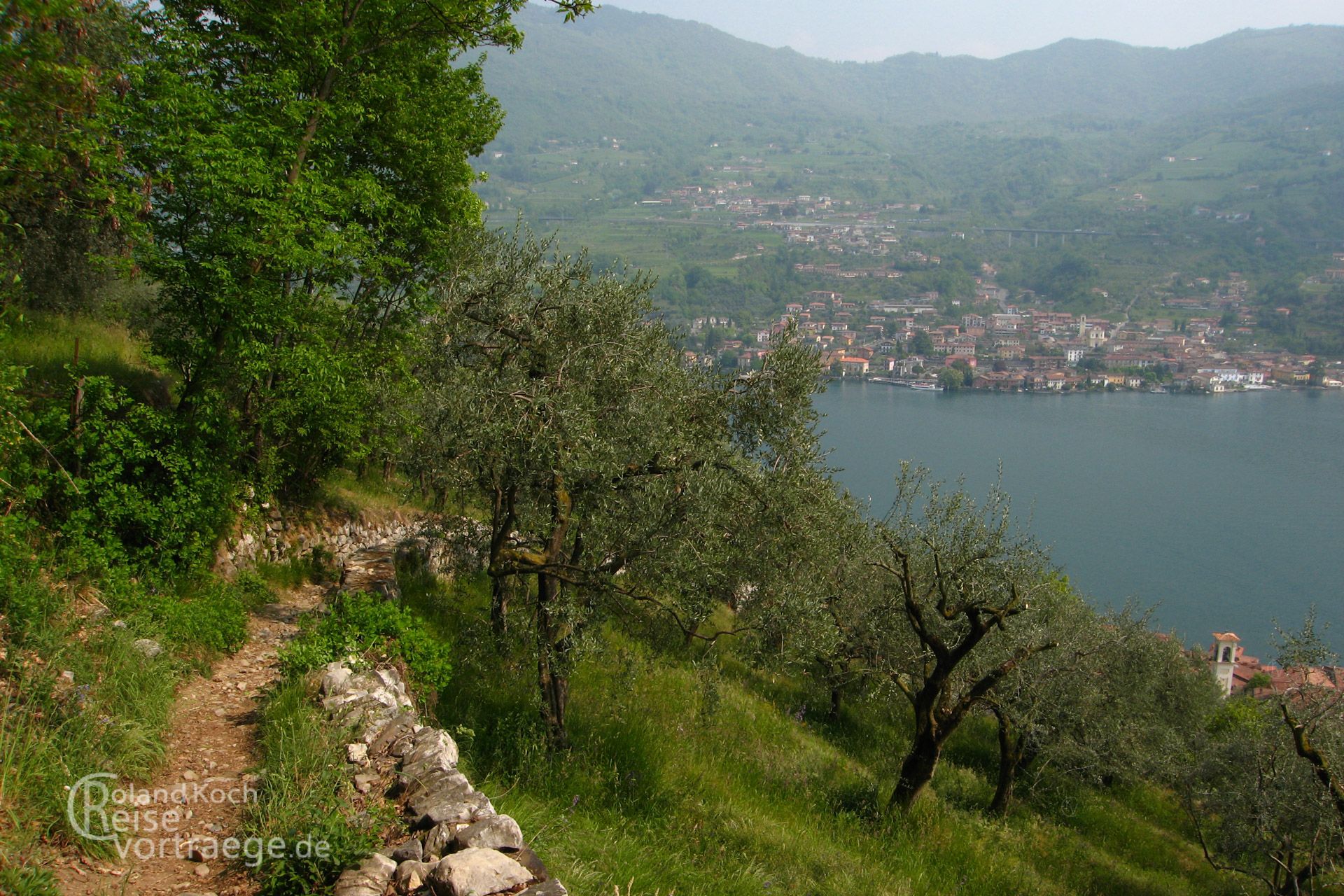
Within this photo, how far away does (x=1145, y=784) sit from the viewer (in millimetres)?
18672

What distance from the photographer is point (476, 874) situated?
4.48 meters

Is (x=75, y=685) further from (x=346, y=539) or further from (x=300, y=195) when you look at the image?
(x=346, y=539)

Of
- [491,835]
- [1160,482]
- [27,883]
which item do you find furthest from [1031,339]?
[27,883]

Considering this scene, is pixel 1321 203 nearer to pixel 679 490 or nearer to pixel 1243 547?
pixel 1243 547

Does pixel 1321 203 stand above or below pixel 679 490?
above

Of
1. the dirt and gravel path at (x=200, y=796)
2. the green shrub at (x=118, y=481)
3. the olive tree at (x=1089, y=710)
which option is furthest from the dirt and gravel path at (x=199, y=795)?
the olive tree at (x=1089, y=710)

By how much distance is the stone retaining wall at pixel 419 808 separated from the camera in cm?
452

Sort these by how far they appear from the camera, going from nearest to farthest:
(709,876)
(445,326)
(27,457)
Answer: (709,876), (27,457), (445,326)

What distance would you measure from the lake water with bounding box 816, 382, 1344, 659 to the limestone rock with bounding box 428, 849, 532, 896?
112 feet

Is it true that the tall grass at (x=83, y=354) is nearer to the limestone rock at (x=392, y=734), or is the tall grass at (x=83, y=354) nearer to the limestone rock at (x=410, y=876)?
the limestone rock at (x=392, y=734)

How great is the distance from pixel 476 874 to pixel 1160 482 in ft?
A: 259

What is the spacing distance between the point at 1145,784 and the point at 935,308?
13852 centimetres

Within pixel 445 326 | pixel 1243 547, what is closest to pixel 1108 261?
pixel 1243 547

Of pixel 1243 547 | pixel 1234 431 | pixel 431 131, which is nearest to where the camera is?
pixel 431 131
